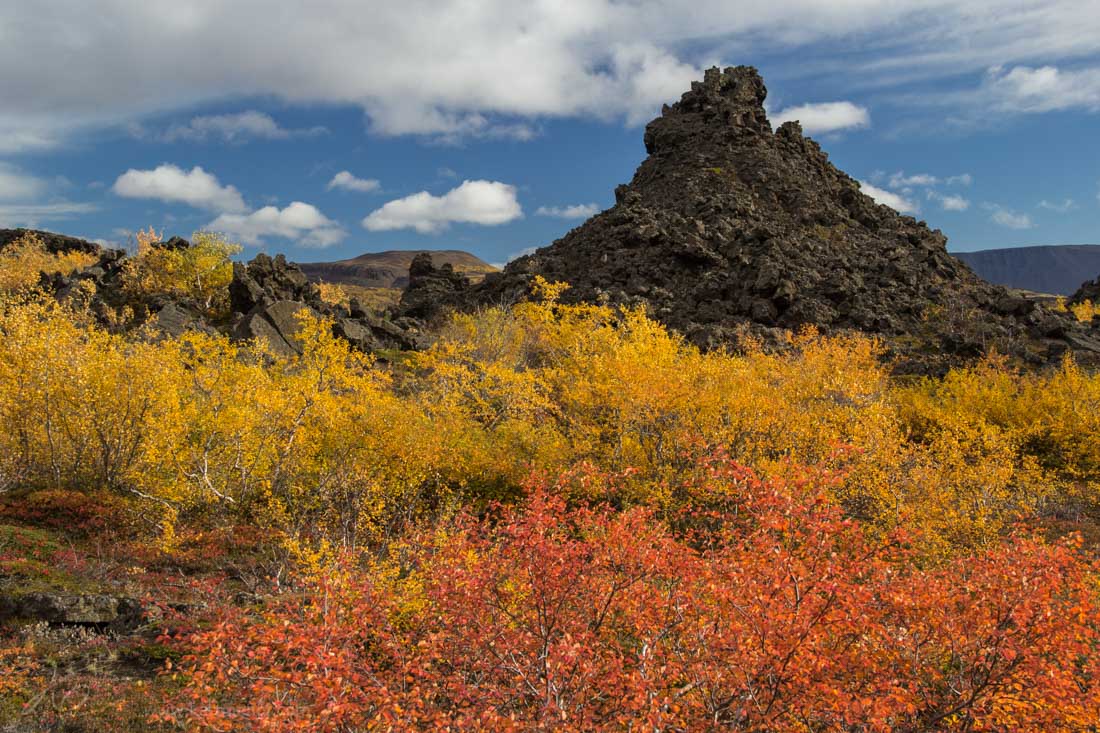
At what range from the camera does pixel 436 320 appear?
244 feet

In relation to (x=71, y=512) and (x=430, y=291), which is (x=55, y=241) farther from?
(x=71, y=512)

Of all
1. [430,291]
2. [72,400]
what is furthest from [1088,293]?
[72,400]

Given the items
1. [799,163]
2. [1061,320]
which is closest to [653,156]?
[799,163]

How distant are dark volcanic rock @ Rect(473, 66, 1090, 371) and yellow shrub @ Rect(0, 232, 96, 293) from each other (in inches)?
1855

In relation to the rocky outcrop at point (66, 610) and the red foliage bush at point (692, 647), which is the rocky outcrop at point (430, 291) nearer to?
the rocky outcrop at point (66, 610)

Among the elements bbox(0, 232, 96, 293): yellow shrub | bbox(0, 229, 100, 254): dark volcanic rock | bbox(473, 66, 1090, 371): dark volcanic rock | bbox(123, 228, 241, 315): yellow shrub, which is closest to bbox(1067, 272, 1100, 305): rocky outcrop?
bbox(473, 66, 1090, 371): dark volcanic rock

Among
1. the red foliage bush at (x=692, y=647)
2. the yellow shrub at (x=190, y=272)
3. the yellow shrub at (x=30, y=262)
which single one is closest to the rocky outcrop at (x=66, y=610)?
the red foliage bush at (x=692, y=647)

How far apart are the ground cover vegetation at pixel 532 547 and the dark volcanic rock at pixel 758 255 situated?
1012 inches

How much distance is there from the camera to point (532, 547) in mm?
10703

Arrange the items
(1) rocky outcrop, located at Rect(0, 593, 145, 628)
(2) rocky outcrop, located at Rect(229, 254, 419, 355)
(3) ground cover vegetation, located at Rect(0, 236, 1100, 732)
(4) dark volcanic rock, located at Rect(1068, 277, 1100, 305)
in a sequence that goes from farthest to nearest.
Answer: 1. (4) dark volcanic rock, located at Rect(1068, 277, 1100, 305)
2. (2) rocky outcrop, located at Rect(229, 254, 419, 355)
3. (1) rocky outcrop, located at Rect(0, 593, 145, 628)
4. (3) ground cover vegetation, located at Rect(0, 236, 1100, 732)

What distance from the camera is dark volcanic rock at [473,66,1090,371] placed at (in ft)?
218

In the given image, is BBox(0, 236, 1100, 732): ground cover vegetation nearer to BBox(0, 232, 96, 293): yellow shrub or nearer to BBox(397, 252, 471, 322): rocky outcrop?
BBox(397, 252, 471, 322): rocky outcrop

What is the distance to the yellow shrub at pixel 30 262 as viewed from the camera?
5938 centimetres

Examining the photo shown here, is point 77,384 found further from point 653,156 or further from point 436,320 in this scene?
point 653,156
